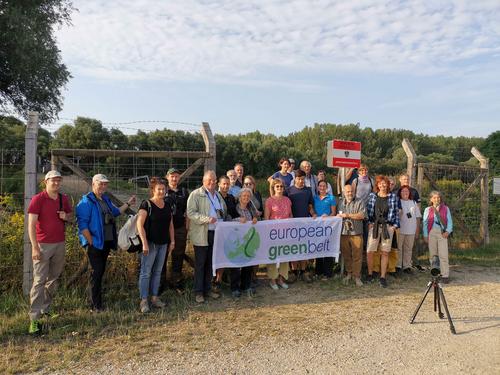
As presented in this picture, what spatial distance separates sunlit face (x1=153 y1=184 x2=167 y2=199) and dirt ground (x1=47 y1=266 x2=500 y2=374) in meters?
1.64

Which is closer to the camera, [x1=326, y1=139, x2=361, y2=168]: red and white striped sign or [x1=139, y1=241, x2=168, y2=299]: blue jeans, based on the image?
[x1=139, y1=241, x2=168, y2=299]: blue jeans

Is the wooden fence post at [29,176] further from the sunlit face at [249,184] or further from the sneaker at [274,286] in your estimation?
the sneaker at [274,286]

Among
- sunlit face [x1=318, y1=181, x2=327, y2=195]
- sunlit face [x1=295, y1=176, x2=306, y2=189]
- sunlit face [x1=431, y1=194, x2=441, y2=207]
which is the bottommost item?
sunlit face [x1=431, y1=194, x2=441, y2=207]

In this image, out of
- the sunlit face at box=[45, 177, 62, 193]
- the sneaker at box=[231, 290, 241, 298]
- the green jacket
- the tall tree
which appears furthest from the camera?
the tall tree

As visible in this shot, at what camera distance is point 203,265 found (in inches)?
239

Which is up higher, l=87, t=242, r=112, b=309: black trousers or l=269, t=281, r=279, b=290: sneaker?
l=87, t=242, r=112, b=309: black trousers

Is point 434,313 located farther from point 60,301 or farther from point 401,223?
point 60,301

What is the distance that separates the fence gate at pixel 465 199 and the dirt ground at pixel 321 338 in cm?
397

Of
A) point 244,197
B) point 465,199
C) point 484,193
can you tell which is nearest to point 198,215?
point 244,197

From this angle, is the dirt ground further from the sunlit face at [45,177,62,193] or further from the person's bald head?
the sunlit face at [45,177,62,193]

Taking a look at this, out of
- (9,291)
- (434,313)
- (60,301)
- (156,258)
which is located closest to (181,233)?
(156,258)

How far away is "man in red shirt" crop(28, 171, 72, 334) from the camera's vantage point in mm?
4879

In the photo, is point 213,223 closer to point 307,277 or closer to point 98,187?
point 98,187

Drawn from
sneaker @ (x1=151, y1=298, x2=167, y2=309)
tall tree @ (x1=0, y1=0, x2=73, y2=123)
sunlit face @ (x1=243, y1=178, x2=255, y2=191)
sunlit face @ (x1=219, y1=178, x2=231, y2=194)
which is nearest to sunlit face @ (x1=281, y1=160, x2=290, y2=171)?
sunlit face @ (x1=243, y1=178, x2=255, y2=191)
